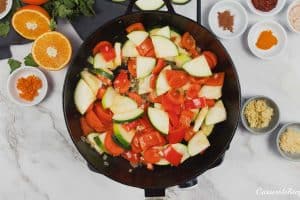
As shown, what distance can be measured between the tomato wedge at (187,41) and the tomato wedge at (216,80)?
4.3 inches

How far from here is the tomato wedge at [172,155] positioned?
1534mm

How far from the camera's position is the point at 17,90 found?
168 cm

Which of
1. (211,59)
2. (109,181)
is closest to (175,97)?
(211,59)

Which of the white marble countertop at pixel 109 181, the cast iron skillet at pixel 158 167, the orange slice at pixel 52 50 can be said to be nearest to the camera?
the cast iron skillet at pixel 158 167

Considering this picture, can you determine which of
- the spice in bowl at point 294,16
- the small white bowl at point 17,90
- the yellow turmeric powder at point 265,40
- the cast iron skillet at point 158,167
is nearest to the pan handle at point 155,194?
the cast iron skillet at point 158,167

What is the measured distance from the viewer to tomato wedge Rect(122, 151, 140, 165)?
1564 mm

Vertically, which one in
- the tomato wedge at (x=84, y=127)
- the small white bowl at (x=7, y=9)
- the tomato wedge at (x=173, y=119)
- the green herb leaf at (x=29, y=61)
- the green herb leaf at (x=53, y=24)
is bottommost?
the tomato wedge at (x=84, y=127)

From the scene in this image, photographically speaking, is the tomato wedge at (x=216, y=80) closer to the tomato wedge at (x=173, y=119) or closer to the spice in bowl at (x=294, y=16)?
the tomato wedge at (x=173, y=119)

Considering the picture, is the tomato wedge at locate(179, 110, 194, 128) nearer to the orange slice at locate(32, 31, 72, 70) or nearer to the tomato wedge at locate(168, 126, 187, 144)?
the tomato wedge at locate(168, 126, 187, 144)

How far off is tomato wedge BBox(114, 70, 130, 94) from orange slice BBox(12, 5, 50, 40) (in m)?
0.28

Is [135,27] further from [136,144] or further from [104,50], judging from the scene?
[136,144]

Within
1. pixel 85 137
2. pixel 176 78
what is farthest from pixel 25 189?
pixel 176 78

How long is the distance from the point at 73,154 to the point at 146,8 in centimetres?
51

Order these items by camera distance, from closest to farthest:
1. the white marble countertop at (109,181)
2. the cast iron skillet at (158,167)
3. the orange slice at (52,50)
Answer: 1. the cast iron skillet at (158,167)
2. the orange slice at (52,50)
3. the white marble countertop at (109,181)
